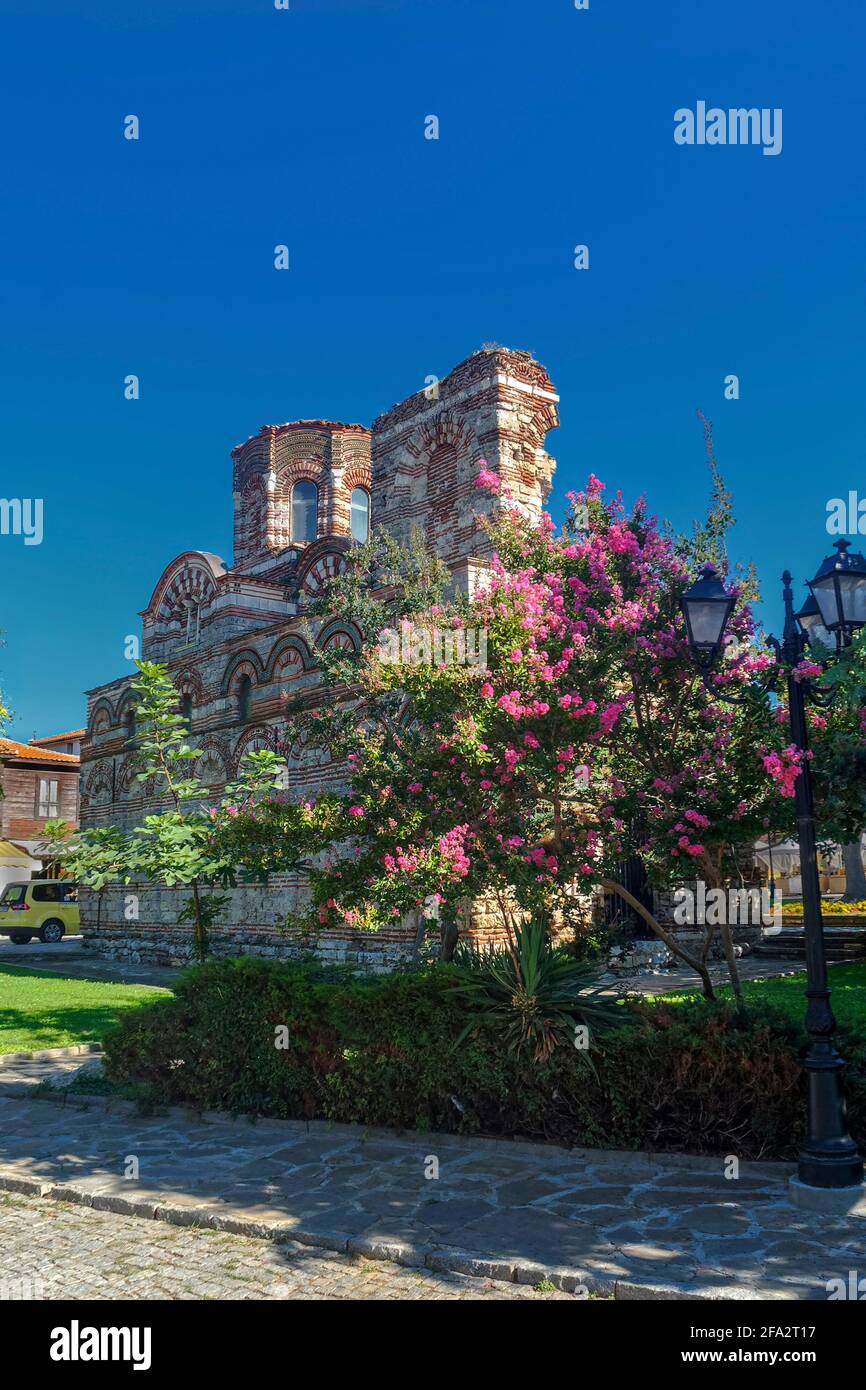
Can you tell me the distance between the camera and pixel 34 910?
31.6 metres

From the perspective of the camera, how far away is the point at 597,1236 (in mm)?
5422

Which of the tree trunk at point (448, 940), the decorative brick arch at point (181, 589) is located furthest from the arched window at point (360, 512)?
the tree trunk at point (448, 940)

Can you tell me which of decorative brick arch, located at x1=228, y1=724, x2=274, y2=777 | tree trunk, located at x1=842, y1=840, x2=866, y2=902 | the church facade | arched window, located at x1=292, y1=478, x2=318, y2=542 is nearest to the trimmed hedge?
the church facade

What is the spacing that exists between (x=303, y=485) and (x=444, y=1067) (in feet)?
77.1

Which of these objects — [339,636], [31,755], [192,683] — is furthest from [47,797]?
[339,636]

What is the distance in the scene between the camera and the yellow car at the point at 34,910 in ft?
103

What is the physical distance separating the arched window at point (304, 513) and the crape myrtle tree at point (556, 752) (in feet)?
66.4

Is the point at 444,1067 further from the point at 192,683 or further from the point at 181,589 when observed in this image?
the point at 181,589

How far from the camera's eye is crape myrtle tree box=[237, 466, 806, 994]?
25.5ft

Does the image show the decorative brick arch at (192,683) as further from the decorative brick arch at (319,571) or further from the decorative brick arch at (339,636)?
the decorative brick arch at (339,636)

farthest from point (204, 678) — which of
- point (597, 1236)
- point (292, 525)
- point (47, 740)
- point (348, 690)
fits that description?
point (47, 740)

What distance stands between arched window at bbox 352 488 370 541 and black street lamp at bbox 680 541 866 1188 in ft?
Answer: 74.1
